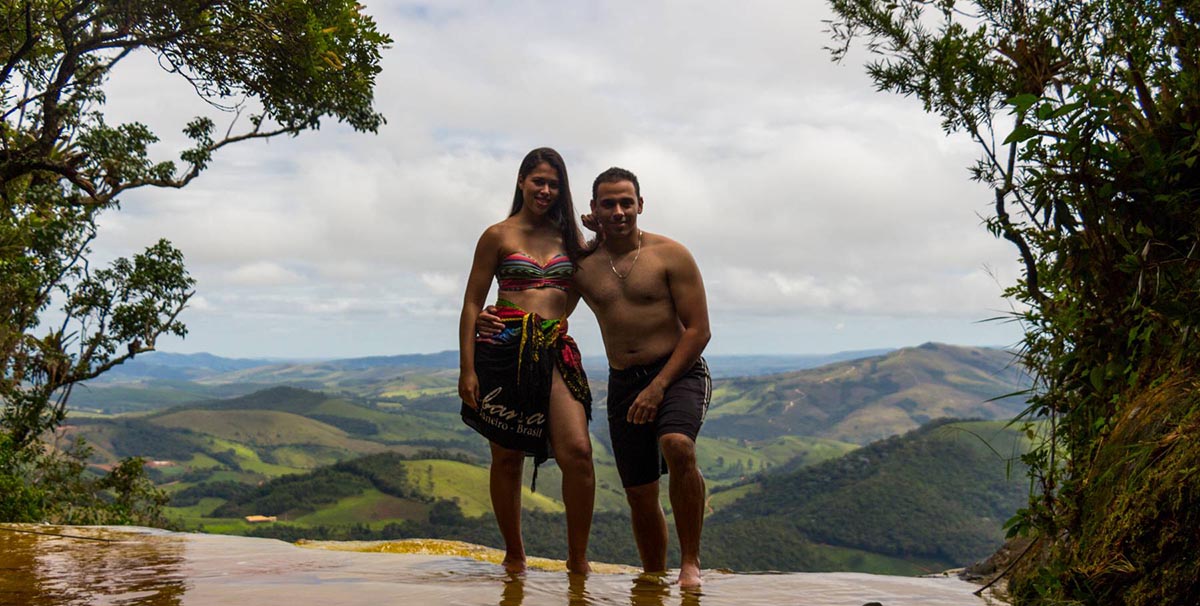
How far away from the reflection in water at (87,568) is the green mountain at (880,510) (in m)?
93.5

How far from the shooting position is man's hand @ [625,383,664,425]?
491 centimetres

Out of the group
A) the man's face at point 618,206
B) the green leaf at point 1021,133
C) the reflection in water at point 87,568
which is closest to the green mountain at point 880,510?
the reflection in water at point 87,568

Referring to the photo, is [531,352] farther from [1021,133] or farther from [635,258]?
[1021,133]

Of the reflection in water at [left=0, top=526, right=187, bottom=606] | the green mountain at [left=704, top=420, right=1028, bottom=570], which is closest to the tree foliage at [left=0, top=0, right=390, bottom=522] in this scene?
the reflection in water at [left=0, top=526, right=187, bottom=606]

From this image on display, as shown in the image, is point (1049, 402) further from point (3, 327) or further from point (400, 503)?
point (400, 503)

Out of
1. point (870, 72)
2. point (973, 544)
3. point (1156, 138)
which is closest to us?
point (1156, 138)

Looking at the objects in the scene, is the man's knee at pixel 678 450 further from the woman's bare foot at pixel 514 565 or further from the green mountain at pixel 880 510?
the green mountain at pixel 880 510

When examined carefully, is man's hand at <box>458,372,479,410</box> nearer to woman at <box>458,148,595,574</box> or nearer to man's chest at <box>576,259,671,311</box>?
woman at <box>458,148,595,574</box>

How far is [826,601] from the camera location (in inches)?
167

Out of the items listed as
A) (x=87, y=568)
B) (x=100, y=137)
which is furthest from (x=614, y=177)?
(x=100, y=137)

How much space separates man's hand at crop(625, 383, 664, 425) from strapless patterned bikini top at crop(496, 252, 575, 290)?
2.69 ft

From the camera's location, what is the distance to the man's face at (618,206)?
200 inches

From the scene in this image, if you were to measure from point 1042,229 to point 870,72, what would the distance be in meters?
9.12

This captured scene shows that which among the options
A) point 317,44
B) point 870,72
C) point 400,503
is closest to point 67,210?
point 317,44
